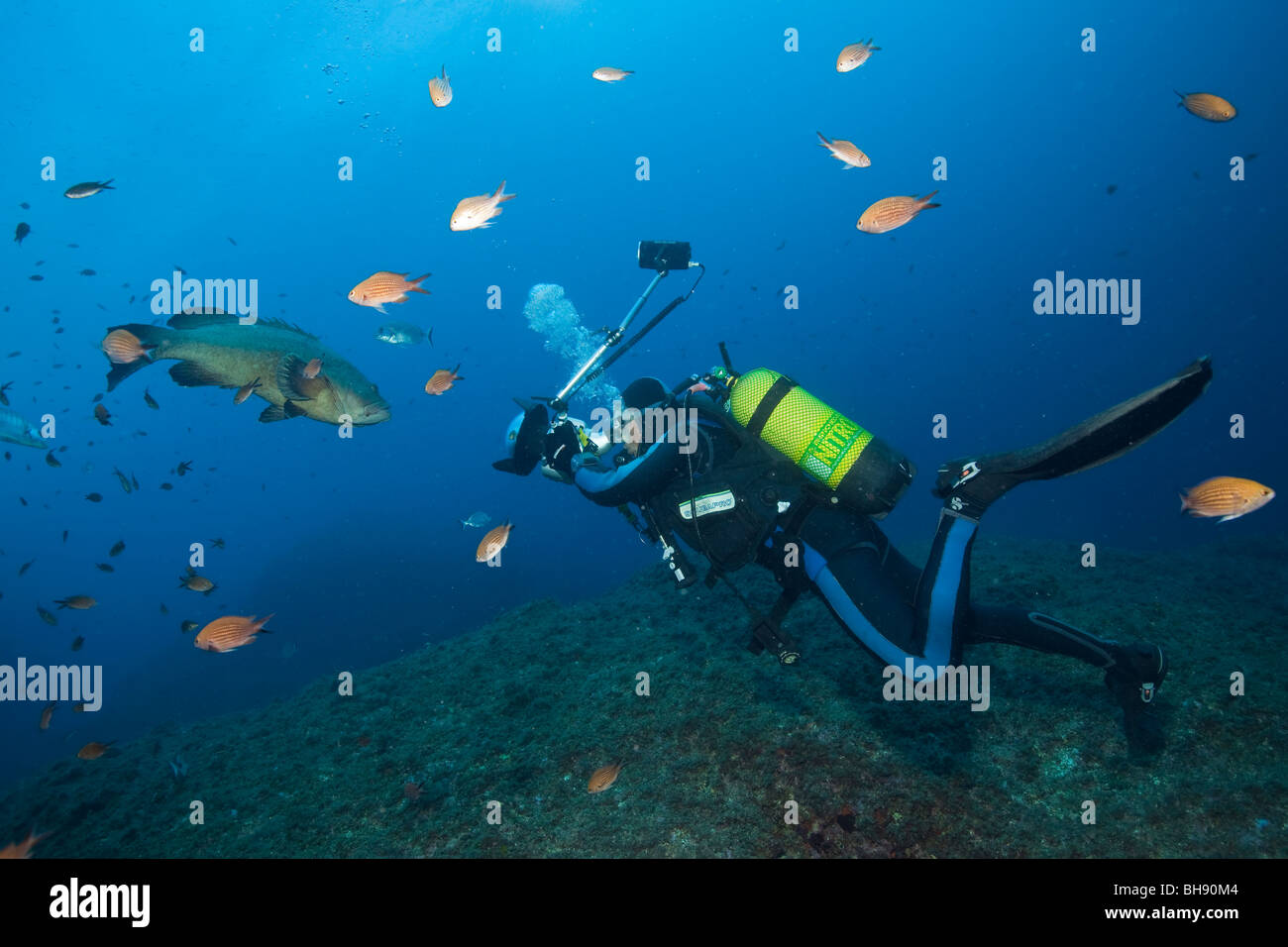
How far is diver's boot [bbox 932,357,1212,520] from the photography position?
2939 millimetres

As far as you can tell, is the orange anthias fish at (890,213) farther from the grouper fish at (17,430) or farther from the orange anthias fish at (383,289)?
the grouper fish at (17,430)

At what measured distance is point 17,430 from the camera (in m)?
6.43

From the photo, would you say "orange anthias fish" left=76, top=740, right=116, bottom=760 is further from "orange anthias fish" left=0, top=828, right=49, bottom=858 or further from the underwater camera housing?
the underwater camera housing

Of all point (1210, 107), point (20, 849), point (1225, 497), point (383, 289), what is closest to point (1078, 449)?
point (1225, 497)

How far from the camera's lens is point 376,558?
2473 cm

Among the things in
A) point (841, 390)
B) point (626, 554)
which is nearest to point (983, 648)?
point (626, 554)

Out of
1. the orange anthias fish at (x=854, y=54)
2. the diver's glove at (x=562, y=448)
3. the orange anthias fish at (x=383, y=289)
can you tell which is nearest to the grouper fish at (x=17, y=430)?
the orange anthias fish at (x=383, y=289)

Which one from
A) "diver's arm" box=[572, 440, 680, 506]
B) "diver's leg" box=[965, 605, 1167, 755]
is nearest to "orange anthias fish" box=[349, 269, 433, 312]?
"diver's arm" box=[572, 440, 680, 506]

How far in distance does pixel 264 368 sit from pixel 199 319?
2.30 feet

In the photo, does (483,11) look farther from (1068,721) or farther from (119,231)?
(1068,721)

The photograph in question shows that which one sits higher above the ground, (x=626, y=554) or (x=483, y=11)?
(x=483, y=11)

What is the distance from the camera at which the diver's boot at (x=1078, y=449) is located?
294 cm

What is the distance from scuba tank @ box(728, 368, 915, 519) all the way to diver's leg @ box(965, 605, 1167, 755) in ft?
3.60
